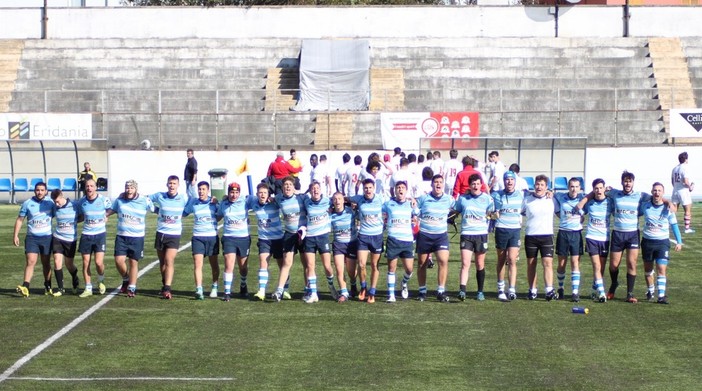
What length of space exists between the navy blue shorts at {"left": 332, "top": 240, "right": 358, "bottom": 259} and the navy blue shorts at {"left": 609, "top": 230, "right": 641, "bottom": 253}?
13.1 ft

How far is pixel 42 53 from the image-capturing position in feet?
161

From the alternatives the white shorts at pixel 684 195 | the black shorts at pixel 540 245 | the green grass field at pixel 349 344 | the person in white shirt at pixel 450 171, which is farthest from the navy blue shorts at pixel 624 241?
the white shorts at pixel 684 195

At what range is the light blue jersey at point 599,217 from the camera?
18.2 metres

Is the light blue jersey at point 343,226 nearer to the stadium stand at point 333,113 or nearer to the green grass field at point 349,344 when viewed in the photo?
the green grass field at point 349,344

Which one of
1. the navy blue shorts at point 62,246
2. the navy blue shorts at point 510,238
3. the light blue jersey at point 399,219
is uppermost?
the light blue jersey at point 399,219

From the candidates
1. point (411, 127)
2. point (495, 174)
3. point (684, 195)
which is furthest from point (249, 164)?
point (684, 195)

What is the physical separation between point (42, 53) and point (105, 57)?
270 cm

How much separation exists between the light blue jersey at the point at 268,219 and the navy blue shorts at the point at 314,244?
48 centimetres

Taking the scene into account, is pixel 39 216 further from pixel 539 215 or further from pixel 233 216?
pixel 539 215

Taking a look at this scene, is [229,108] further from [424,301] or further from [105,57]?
[424,301]

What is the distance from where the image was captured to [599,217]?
59.8 ft

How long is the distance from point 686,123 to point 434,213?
85.4ft

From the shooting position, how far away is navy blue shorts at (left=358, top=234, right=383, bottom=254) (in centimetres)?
1816

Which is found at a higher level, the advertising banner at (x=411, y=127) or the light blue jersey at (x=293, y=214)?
the advertising banner at (x=411, y=127)
